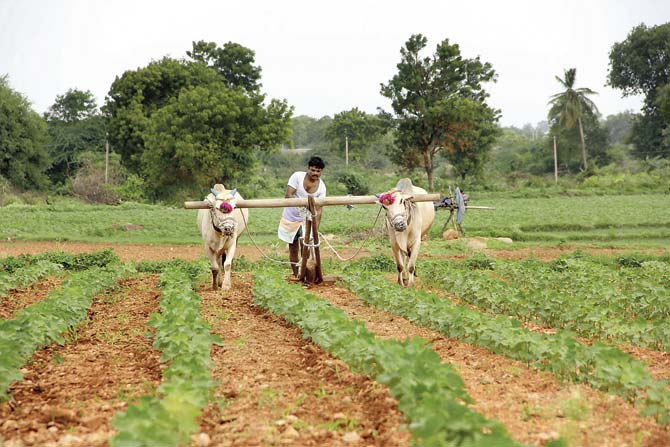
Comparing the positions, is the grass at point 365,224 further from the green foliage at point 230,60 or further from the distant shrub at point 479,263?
the green foliage at point 230,60

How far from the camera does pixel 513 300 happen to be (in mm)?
8953

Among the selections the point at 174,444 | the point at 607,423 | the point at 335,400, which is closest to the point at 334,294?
the point at 335,400

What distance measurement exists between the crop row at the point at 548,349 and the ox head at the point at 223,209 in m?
2.68

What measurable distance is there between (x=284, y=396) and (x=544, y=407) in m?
1.85

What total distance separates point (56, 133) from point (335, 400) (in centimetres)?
5506

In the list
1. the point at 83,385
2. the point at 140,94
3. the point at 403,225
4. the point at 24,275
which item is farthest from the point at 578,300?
the point at 140,94

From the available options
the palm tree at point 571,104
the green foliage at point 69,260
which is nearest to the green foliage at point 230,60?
the palm tree at point 571,104

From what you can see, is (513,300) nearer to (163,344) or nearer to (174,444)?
(163,344)

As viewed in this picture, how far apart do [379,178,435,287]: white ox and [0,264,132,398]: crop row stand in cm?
439

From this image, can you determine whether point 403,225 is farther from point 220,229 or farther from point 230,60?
point 230,60

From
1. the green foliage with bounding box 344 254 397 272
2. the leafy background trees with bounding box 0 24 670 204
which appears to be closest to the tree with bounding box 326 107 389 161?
the leafy background trees with bounding box 0 24 670 204

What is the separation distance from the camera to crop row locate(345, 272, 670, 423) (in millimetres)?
4934

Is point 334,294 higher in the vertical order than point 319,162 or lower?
lower

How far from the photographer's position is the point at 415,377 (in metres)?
4.41
